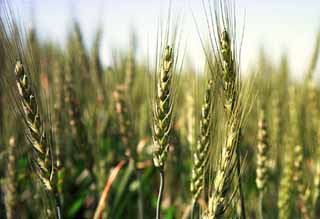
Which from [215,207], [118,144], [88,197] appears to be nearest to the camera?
[215,207]

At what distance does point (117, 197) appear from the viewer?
1.70m

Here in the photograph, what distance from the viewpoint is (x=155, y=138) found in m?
0.88

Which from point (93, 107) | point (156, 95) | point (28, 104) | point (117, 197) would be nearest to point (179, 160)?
point (117, 197)

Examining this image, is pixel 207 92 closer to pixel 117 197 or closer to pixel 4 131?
pixel 4 131

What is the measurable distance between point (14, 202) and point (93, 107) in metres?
0.66

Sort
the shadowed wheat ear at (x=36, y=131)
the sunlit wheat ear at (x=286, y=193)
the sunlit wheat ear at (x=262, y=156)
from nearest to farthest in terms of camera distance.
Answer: the shadowed wheat ear at (x=36, y=131) < the sunlit wheat ear at (x=262, y=156) < the sunlit wheat ear at (x=286, y=193)

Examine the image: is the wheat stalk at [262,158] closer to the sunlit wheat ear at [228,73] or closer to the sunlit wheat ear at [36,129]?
the sunlit wheat ear at [228,73]

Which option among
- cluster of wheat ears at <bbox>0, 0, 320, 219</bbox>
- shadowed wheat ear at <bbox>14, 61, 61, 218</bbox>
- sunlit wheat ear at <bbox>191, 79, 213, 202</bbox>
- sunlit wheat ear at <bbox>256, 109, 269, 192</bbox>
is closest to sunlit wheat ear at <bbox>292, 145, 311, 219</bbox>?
cluster of wheat ears at <bbox>0, 0, 320, 219</bbox>

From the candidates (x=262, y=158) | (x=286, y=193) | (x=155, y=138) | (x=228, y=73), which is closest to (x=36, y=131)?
(x=155, y=138)

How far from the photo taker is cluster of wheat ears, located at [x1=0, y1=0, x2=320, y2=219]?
33.3 inches

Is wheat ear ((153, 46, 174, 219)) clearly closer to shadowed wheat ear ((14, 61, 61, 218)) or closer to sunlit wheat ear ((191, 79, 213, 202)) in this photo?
sunlit wheat ear ((191, 79, 213, 202))

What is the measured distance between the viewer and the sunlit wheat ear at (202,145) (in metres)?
0.87

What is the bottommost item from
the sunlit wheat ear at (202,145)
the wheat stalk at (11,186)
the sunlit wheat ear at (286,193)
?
the sunlit wheat ear at (286,193)

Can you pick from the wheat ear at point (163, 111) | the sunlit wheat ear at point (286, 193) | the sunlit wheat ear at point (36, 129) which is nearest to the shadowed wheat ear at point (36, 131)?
the sunlit wheat ear at point (36, 129)
